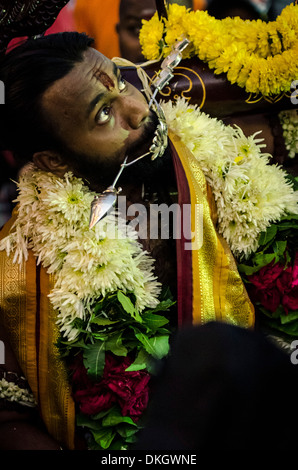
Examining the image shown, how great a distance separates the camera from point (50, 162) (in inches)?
53.2

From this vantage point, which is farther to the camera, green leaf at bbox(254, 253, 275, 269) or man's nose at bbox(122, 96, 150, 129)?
green leaf at bbox(254, 253, 275, 269)

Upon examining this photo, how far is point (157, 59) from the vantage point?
6.01 feet

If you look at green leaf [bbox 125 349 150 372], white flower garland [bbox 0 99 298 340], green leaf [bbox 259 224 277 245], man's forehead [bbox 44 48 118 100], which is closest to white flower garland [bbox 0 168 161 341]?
white flower garland [bbox 0 99 298 340]

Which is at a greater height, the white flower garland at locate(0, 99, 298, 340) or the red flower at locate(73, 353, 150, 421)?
the white flower garland at locate(0, 99, 298, 340)

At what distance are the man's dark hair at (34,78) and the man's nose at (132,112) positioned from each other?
0.52ft

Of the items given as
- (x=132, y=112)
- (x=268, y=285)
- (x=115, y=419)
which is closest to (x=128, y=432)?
(x=115, y=419)

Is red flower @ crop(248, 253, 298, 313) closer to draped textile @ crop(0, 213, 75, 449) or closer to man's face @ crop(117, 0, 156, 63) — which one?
draped textile @ crop(0, 213, 75, 449)

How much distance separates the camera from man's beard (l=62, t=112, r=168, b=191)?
4.37ft

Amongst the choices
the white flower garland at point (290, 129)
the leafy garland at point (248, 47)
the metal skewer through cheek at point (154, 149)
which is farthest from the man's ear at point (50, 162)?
the white flower garland at point (290, 129)

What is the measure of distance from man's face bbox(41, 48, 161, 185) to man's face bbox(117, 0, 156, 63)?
807 mm

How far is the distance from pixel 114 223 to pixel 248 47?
834 mm

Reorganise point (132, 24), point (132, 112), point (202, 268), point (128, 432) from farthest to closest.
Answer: point (132, 24) < point (202, 268) < point (132, 112) < point (128, 432)

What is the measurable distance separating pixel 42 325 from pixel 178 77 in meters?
0.97

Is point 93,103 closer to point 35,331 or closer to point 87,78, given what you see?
point 87,78
